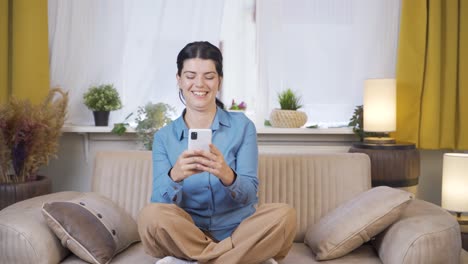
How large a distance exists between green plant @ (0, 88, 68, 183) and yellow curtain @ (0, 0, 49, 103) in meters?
0.31

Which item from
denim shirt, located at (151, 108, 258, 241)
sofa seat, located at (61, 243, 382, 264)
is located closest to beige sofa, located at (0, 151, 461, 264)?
sofa seat, located at (61, 243, 382, 264)

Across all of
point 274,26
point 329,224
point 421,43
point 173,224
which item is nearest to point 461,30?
point 421,43

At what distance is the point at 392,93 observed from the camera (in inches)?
114

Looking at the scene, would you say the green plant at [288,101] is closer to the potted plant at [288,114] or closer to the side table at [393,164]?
the potted plant at [288,114]

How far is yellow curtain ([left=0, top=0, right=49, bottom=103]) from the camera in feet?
9.77

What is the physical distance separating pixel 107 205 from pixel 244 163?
1.97ft

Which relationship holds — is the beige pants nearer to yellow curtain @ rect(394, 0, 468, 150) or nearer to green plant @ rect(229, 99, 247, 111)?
green plant @ rect(229, 99, 247, 111)

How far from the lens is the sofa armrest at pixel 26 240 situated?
1884 mm

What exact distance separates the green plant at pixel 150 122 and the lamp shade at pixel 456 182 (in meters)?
1.46

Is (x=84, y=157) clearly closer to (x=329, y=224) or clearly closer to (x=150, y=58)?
(x=150, y=58)

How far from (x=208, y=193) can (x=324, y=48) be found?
1.47 metres

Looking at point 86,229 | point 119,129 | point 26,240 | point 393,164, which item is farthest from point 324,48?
point 26,240

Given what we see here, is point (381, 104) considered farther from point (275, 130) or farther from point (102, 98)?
point (102, 98)

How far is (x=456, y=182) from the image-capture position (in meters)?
2.71
